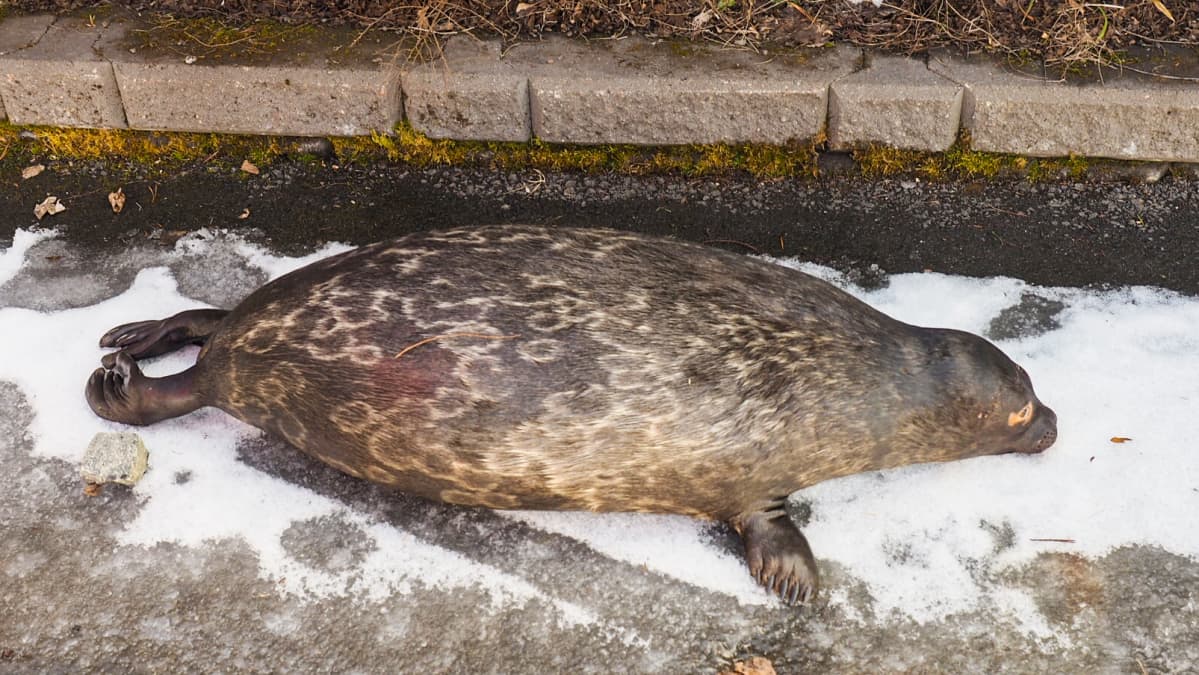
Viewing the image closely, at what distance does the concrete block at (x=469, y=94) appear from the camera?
4402 mm

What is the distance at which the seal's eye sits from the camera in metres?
3.43

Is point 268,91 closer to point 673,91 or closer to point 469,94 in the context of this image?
point 469,94

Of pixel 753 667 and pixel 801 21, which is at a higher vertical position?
pixel 801 21

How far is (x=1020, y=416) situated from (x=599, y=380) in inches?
57.2

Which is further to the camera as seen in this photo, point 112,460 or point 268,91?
point 268,91

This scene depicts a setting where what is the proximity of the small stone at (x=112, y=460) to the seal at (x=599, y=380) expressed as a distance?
0.20 m

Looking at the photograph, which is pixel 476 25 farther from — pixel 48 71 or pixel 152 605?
pixel 152 605

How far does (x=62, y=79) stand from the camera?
14.6 feet

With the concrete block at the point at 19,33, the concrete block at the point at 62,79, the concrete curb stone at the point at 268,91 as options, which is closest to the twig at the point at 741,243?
the concrete curb stone at the point at 268,91

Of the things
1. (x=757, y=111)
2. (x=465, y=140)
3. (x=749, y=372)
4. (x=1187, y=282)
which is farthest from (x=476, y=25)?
(x=1187, y=282)

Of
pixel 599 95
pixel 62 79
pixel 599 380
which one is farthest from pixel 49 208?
pixel 599 380

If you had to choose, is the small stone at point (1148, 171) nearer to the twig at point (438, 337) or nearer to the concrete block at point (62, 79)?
the twig at point (438, 337)

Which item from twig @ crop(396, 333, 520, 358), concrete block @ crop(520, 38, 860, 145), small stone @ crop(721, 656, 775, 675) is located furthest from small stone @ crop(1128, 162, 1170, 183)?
twig @ crop(396, 333, 520, 358)

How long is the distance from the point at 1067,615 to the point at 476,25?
3.29 meters
